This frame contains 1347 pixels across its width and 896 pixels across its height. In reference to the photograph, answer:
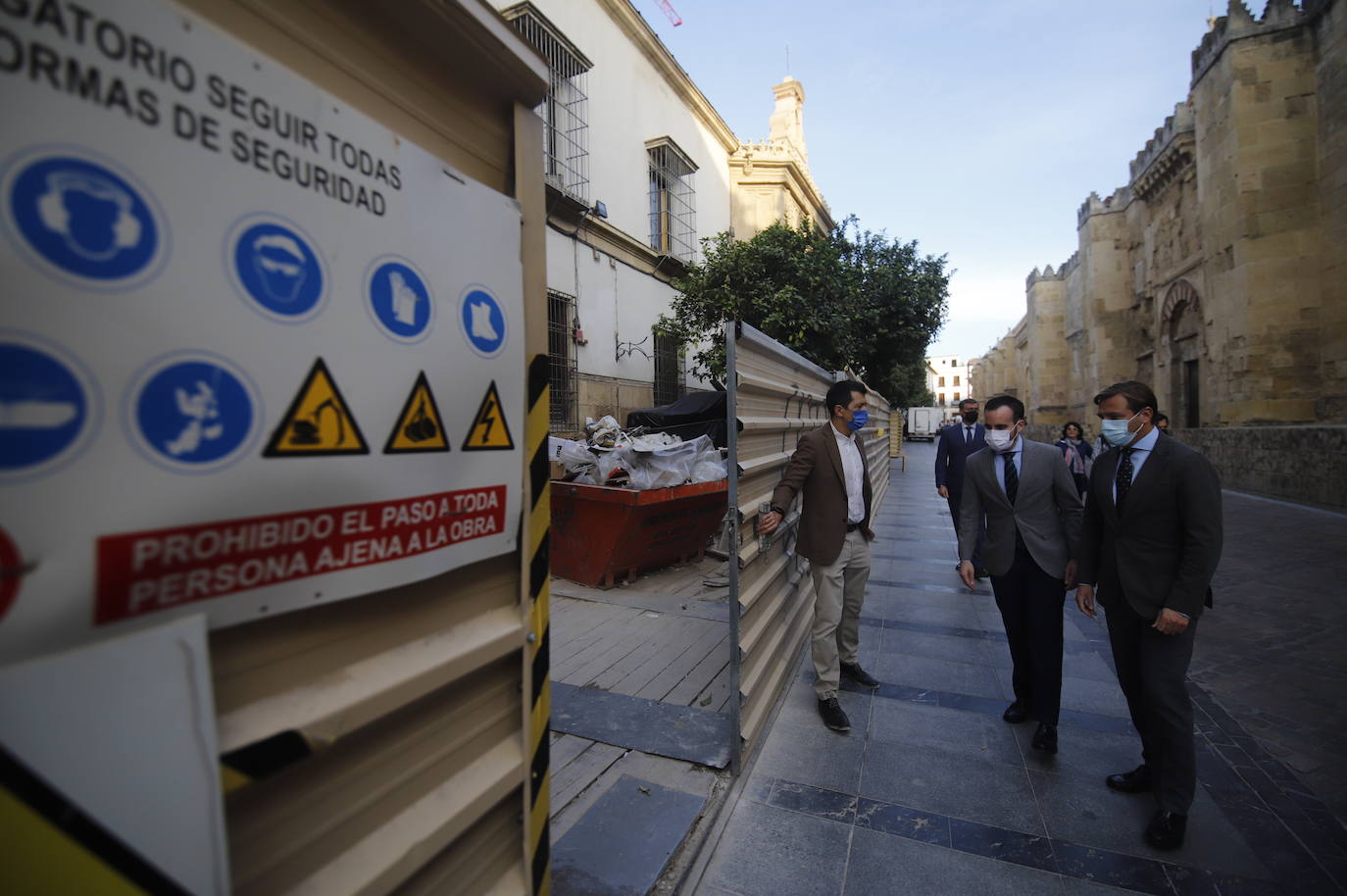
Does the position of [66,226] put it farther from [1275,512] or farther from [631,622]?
[1275,512]

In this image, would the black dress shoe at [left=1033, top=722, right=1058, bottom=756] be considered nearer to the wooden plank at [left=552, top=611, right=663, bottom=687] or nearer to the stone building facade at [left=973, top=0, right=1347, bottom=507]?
the wooden plank at [left=552, top=611, right=663, bottom=687]

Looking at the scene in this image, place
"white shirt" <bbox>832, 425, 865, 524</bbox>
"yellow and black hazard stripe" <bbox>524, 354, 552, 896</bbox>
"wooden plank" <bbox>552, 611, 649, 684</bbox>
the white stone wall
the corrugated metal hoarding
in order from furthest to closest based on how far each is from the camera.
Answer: the white stone wall → "wooden plank" <bbox>552, 611, 649, 684</bbox> → "white shirt" <bbox>832, 425, 865, 524</bbox> → "yellow and black hazard stripe" <bbox>524, 354, 552, 896</bbox> → the corrugated metal hoarding

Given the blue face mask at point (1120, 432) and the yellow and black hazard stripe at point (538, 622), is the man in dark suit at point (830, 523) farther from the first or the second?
the yellow and black hazard stripe at point (538, 622)

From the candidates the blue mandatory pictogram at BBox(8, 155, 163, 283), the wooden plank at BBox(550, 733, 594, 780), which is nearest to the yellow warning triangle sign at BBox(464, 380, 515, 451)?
the blue mandatory pictogram at BBox(8, 155, 163, 283)

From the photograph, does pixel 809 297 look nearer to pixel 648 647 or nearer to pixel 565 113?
pixel 565 113

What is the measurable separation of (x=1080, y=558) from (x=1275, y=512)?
1176 cm

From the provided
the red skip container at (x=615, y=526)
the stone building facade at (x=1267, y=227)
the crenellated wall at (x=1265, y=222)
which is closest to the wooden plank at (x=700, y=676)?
the red skip container at (x=615, y=526)

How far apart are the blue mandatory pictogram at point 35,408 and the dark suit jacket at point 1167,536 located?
11.5 feet

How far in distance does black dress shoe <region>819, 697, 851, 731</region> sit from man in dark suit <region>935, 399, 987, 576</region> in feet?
10.9

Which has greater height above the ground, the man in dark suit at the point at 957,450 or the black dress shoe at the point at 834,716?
the man in dark suit at the point at 957,450

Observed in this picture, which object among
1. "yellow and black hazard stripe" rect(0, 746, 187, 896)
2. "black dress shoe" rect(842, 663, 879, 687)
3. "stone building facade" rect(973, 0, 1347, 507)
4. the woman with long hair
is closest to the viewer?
"yellow and black hazard stripe" rect(0, 746, 187, 896)

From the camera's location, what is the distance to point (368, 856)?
3.96ft

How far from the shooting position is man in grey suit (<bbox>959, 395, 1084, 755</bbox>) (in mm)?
3408

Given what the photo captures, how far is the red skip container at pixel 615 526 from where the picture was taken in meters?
6.01
